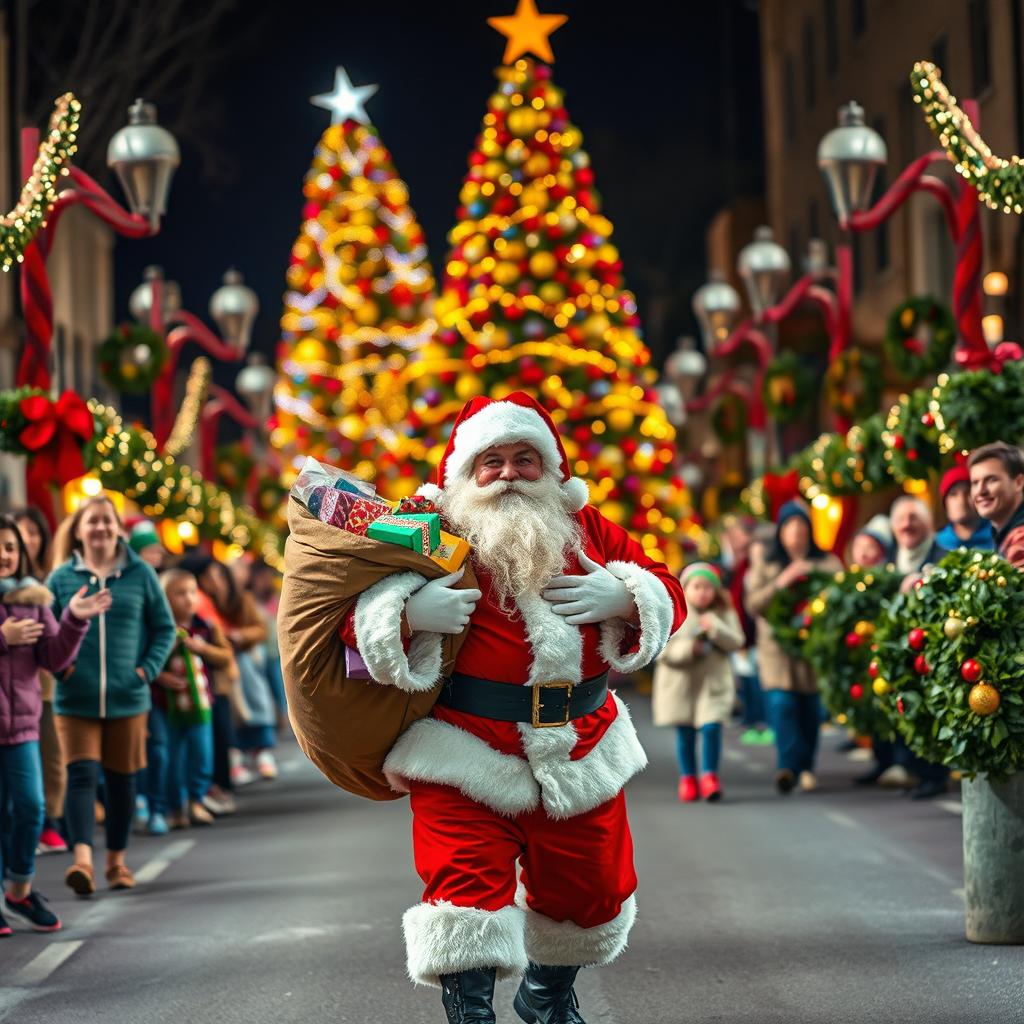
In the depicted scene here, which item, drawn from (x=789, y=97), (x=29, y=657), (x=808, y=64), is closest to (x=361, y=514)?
(x=29, y=657)

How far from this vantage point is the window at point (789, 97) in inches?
1786

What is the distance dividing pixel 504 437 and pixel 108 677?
4.25m

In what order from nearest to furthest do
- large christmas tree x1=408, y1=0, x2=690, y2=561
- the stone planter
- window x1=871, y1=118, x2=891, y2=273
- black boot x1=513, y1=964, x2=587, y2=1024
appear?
black boot x1=513, y1=964, x2=587, y2=1024, the stone planter, large christmas tree x1=408, y1=0, x2=690, y2=561, window x1=871, y1=118, x2=891, y2=273

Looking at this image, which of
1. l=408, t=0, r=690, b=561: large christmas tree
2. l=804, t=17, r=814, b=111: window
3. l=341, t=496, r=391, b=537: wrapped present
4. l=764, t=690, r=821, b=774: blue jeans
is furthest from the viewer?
l=804, t=17, r=814, b=111: window

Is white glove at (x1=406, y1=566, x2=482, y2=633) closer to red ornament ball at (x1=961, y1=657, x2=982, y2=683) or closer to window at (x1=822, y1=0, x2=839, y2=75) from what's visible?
red ornament ball at (x1=961, y1=657, x2=982, y2=683)

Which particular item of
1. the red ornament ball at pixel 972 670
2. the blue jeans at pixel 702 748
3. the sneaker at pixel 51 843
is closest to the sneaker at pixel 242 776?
the blue jeans at pixel 702 748

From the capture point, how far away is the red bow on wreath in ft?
47.0

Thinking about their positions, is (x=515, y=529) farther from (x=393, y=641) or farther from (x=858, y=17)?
(x=858, y=17)

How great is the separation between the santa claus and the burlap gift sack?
5 cm

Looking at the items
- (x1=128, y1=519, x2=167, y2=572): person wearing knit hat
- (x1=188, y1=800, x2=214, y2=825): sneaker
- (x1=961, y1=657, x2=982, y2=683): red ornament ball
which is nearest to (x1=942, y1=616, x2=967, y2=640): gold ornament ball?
(x1=961, y1=657, x2=982, y2=683): red ornament ball

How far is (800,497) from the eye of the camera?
19625mm

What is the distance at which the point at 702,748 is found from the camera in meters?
14.0

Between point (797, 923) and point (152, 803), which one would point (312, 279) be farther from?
point (797, 923)

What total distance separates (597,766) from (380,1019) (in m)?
1.43
